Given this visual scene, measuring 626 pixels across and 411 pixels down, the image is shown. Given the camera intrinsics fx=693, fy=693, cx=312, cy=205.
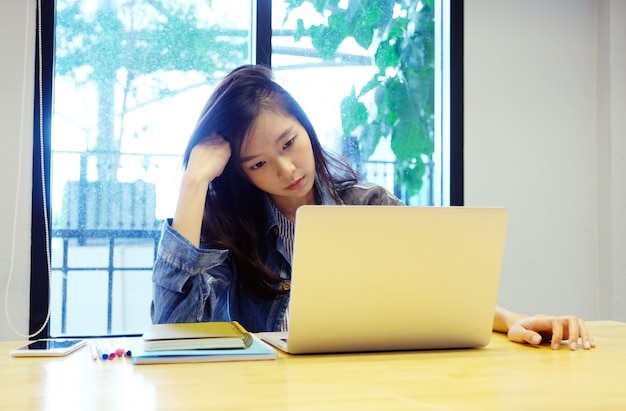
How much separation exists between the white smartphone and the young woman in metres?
0.40

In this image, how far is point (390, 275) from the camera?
1.00 metres

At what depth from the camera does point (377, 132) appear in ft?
9.60

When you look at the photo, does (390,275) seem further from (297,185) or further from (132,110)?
(132,110)

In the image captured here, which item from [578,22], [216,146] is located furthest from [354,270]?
[578,22]

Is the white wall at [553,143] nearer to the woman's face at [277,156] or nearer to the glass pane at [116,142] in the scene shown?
the glass pane at [116,142]

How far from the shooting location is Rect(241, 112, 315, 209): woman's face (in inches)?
65.4

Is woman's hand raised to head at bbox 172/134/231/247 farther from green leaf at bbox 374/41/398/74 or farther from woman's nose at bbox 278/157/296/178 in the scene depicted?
green leaf at bbox 374/41/398/74

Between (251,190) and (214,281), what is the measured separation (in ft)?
0.93

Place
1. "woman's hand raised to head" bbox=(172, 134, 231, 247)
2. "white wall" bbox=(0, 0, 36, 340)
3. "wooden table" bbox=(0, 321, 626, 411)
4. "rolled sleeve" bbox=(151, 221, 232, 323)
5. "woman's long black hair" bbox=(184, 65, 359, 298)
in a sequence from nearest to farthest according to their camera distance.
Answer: "wooden table" bbox=(0, 321, 626, 411) → "rolled sleeve" bbox=(151, 221, 232, 323) → "woman's hand raised to head" bbox=(172, 134, 231, 247) → "woman's long black hair" bbox=(184, 65, 359, 298) → "white wall" bbox=(0, 0, 36, 340)

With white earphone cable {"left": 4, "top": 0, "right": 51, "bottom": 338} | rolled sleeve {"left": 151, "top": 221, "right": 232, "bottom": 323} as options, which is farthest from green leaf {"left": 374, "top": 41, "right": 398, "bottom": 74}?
rolled sleeve {"left": 151, "top": 221, "right": 232, "bottom": 323}

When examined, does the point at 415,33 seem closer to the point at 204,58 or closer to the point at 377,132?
the point at 377,132

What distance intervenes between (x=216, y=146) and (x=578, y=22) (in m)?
2.09

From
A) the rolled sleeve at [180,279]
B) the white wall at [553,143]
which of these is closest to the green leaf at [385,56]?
the white wall at [553,143]

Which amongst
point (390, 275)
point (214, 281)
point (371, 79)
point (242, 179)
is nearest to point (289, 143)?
point (242, 179)
